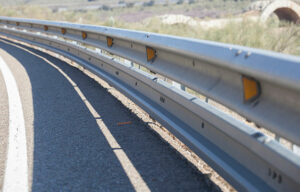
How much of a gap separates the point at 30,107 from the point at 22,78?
3.05 m

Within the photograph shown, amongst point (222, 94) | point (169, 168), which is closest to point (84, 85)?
point (169, 168)

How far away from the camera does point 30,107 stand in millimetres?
7172

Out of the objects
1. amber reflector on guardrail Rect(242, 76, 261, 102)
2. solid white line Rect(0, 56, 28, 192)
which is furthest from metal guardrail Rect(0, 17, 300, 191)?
solid white line Rect(0, 56, 28, 192)

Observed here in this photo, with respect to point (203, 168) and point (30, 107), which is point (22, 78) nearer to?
point (30, 107)

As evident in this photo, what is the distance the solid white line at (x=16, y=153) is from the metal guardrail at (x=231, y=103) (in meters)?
1.52

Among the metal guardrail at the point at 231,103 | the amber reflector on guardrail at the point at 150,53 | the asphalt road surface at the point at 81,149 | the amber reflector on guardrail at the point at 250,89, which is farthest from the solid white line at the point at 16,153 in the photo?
the amber reflector on guardrail at the point at 250,89

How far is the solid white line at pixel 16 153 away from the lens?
403 cm

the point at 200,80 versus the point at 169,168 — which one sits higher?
the point at 200,80

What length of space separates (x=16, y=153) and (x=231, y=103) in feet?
8.11

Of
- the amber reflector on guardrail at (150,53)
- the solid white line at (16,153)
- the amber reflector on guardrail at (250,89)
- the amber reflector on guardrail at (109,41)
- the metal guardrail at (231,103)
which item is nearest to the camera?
the metal guardrail at (231,103)

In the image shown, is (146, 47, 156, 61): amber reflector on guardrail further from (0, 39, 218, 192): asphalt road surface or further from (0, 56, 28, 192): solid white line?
(0, 56, 28, 192): solid white line

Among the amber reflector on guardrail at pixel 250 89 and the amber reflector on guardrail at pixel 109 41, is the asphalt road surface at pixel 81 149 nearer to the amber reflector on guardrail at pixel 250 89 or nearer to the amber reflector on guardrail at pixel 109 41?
the amber reflector on guardrail at pixel 109 41

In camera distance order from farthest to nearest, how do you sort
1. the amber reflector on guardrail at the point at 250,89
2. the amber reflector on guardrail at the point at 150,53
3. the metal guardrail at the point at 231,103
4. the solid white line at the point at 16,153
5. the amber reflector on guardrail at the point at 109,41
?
the amber reflector on guardrail at the point at 109,41
the amber reflector on guardrail at the point at 150,53
the solid white line at the point at 16,153
the amber reflector on guardrail at the point at 250,89
the metal guardrail at the point at 231,103

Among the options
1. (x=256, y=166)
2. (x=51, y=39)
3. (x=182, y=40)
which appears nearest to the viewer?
(x=256, y=166)
